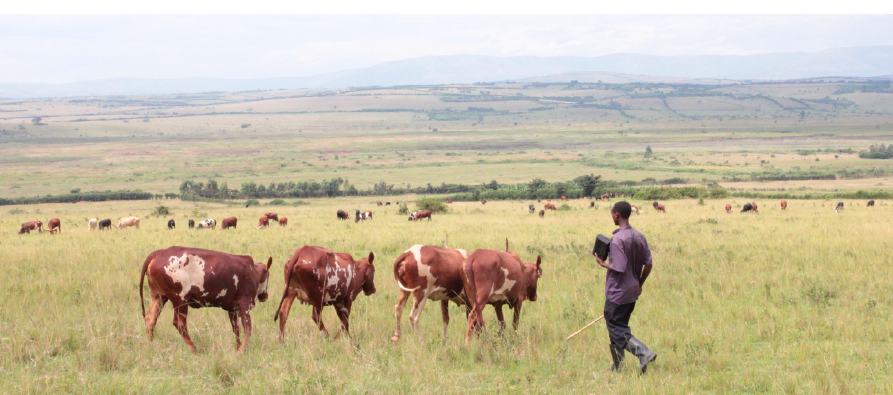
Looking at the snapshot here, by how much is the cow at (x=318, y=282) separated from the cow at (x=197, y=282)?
47 cm

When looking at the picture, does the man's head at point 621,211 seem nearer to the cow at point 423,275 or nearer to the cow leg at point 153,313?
the cow at point 423,275

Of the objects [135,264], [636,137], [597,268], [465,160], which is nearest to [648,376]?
[597,268]

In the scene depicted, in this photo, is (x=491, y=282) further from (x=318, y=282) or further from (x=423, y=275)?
(x=318, y=282)

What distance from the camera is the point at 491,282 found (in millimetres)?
9609

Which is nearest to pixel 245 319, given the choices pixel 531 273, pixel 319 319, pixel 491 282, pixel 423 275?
pixel 319 319

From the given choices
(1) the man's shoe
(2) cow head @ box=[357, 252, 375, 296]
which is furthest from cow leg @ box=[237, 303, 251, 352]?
(1) the man's shoe

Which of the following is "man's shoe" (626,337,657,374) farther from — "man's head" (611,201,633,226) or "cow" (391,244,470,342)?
"cow" (391,244,470,342)

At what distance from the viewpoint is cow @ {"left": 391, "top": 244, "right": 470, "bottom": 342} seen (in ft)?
32.1

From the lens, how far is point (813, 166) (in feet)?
311

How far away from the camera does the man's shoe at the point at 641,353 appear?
319 inches

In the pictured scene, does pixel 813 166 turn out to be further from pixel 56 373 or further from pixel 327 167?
pixel 56 373

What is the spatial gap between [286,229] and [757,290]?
1982 centimetres

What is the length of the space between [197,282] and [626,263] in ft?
17.6

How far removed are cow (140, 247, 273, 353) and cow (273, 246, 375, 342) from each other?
471mm
